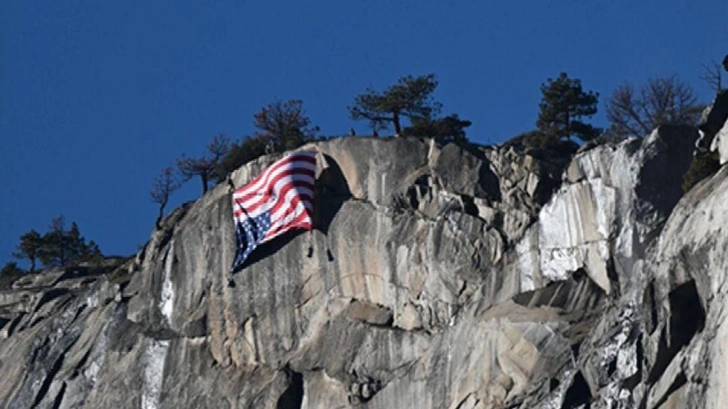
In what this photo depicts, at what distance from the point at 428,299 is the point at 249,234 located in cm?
1094

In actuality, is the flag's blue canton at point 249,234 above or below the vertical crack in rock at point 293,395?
above

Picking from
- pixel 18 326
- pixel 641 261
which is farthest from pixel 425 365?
pixel 18 326

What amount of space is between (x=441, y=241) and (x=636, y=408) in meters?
15.7

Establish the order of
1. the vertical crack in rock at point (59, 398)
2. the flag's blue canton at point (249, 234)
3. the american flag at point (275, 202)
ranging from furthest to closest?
the vertical crack in rock at point (59, 398) → the flag's blue canton at point (249, 234) → the american flag at point (275, 202)

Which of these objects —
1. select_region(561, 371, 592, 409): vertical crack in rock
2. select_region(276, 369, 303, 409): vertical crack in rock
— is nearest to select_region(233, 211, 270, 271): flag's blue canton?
select_region(276, 369, 303, 409): vertical crack in rock

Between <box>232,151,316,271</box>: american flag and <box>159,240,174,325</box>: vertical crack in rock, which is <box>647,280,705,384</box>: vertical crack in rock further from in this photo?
<box>159,240,174,325</box>: vertical crack in rock

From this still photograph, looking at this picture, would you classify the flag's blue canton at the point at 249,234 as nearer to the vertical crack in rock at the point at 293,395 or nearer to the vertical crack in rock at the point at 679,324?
A: the vertical crack in rock at the point at 293,395

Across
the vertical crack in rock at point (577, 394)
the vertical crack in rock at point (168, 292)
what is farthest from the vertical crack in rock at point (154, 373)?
the vertical crack in rock at point (577, 394)

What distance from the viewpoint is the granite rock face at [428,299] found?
61.1 meters

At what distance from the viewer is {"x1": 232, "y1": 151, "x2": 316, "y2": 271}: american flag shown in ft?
266

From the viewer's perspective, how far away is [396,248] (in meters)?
76.7

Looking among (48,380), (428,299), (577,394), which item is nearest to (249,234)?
(428,299)

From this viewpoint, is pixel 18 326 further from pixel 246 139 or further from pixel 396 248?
pixel 396 248

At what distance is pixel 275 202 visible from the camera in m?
82.4
